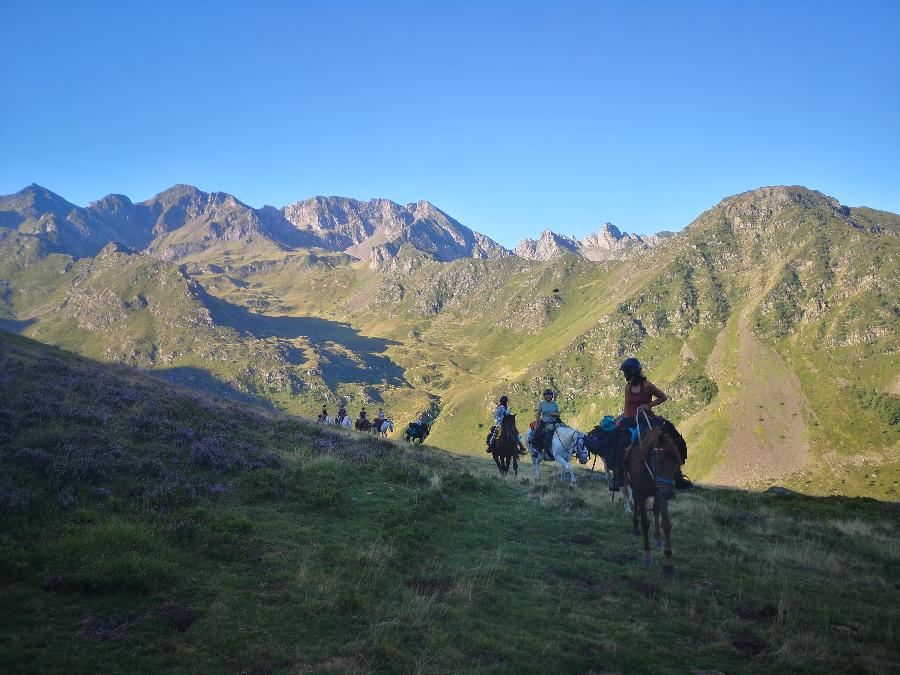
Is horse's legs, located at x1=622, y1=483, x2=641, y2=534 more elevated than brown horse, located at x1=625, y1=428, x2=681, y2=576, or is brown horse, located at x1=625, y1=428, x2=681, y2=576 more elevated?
brown horse, located at x1=625, y1=428, x2=681, y2=576

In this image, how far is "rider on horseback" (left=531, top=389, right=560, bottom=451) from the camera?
27.2 m

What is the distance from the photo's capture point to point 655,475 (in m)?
13.3

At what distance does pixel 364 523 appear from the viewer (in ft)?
47.7

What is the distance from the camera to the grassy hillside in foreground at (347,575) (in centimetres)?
788

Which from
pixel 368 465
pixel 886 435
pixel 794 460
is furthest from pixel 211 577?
pixel 886 435

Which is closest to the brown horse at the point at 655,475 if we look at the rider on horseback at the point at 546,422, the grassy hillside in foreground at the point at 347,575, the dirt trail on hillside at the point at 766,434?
the grassy hillside in foreground at the point at 347,575

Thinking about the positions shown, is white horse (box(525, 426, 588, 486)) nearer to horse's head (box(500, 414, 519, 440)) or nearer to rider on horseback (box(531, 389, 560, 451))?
rider on horseback (box(531, 389, 560, 451))

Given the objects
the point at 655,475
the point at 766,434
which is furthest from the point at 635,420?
the point at 766,434

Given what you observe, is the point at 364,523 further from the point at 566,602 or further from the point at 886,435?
the point at 886,435

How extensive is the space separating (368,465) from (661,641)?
1457 cm

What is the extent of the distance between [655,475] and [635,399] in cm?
269

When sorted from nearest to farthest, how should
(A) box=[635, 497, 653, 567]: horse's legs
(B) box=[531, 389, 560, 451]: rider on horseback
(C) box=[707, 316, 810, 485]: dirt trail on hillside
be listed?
(A) box=[635, 497, 653, 567]: horse's legs
(B) box=[531, 389, 560, 451]: rider on horseback
(C) box=[707, 316, 810, 485]: dirt trail on hillside

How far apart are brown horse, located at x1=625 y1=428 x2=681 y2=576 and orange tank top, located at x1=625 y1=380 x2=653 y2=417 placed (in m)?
1.34

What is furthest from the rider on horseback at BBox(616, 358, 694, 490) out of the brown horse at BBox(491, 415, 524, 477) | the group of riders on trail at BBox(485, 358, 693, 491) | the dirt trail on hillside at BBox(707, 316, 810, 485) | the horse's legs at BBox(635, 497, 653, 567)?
the dirt trail on hillside at BBox(707, 316, 810, 485)
